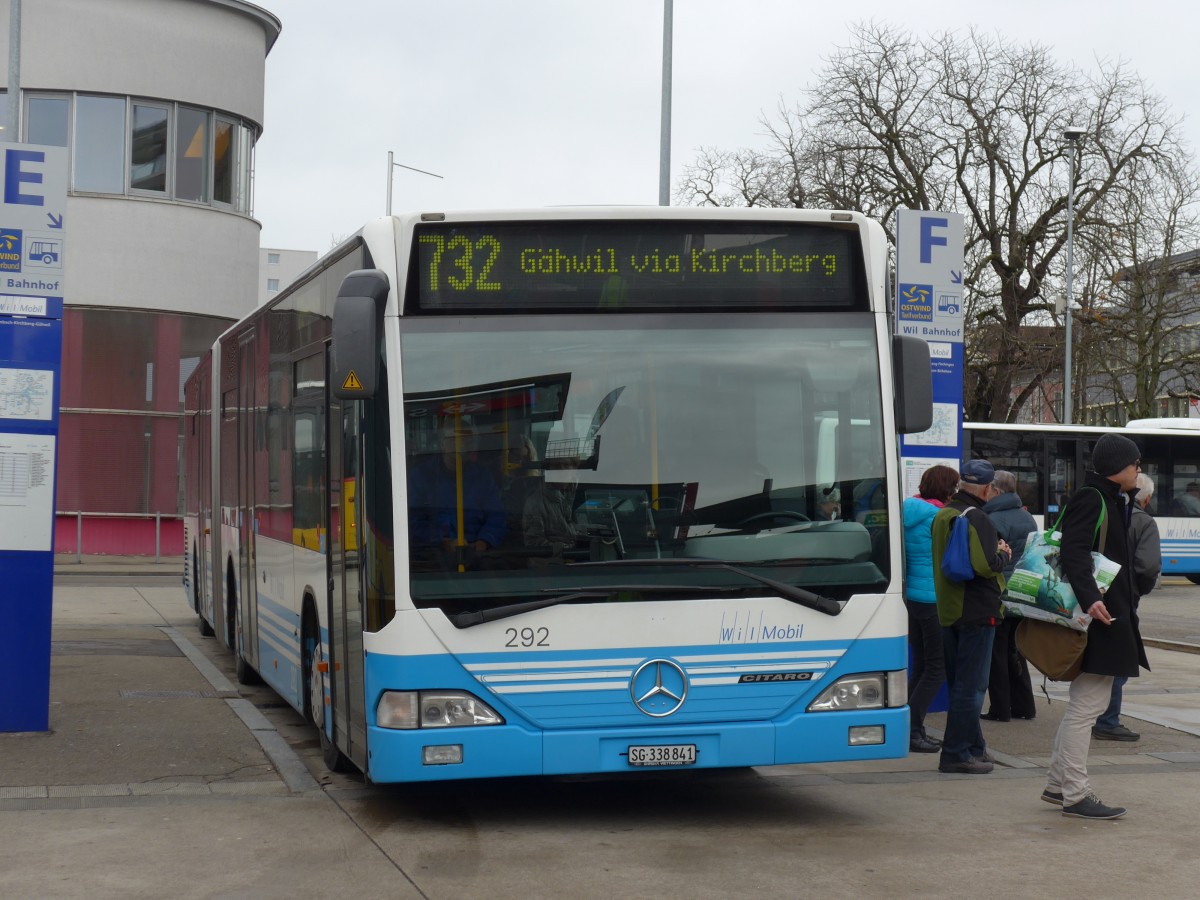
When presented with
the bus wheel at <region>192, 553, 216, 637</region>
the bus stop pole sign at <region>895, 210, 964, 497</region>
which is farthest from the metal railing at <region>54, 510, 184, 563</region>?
the bus stop pole sign at <region>895, 210, 964, 497</region>

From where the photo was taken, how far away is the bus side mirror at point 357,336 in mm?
6688

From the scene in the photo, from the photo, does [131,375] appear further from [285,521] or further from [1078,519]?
[1078,519]

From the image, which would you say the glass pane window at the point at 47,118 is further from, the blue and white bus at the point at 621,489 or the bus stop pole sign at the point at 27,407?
the blue and white bus at the point at 621,489

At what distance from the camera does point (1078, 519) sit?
7.57 m

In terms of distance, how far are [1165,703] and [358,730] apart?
24.5 feet

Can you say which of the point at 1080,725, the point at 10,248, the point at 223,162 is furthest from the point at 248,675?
the point at 223,162

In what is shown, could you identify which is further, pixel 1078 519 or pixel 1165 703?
pixel 1165 703

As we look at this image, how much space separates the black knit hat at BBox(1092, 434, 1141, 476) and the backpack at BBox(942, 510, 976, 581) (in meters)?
1.20

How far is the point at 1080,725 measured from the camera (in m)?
7.60

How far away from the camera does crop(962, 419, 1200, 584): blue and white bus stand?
27422 mm

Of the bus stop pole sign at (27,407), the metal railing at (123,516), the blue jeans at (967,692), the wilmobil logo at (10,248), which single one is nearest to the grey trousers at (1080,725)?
the blue jeans at (967,692)

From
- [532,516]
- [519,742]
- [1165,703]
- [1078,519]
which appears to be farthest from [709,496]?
[1165,703]

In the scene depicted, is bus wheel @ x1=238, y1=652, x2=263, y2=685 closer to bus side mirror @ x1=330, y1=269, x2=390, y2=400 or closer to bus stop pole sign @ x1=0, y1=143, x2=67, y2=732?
bus stop pole sign @ x1=0, y1=143, x2=67, y2=732

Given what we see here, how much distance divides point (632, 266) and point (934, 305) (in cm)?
473
